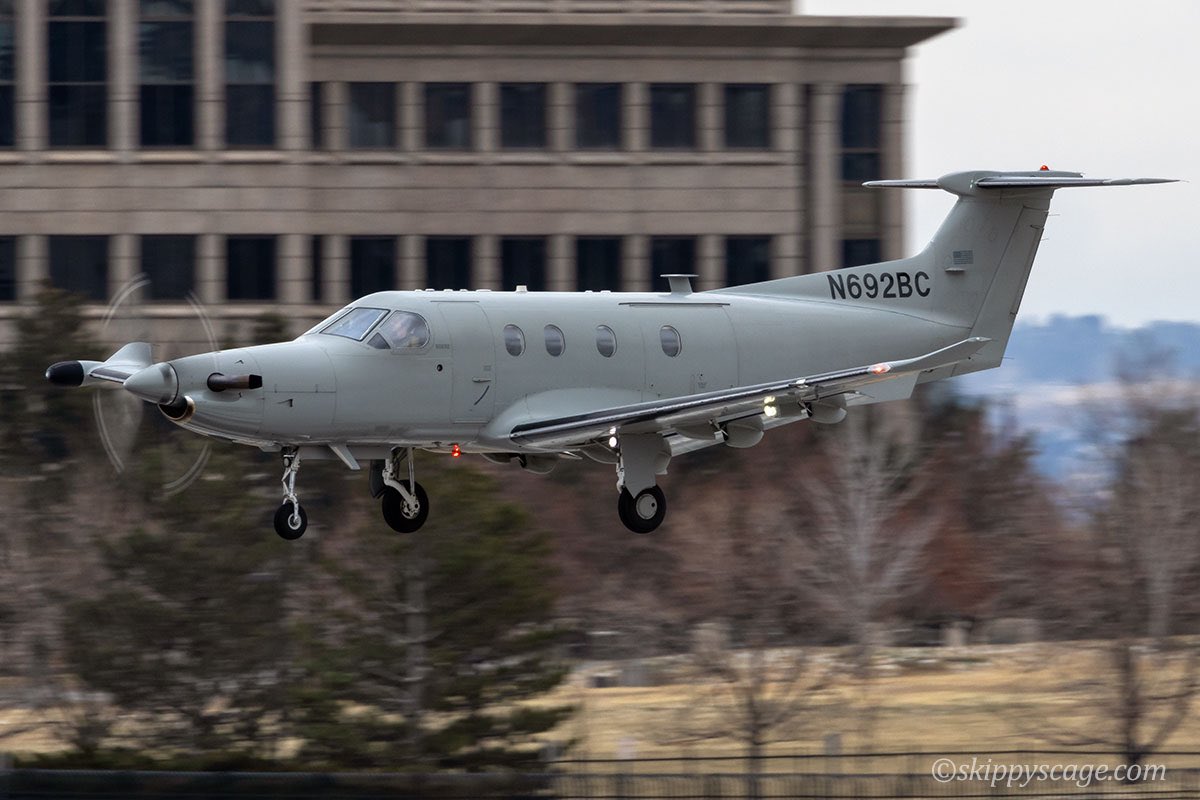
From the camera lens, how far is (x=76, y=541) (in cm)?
5166

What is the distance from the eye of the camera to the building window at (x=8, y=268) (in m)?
59.6

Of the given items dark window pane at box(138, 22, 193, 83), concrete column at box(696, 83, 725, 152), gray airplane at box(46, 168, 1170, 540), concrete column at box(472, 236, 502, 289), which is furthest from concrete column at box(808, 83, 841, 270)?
gray airplane at box(46, 168, 1170, 540)

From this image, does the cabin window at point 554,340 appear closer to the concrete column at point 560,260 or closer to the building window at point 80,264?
the concrete column at point 560,260

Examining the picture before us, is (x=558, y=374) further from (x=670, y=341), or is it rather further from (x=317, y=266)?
(x=317, y=266)

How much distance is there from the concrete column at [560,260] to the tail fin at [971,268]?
33.3 m

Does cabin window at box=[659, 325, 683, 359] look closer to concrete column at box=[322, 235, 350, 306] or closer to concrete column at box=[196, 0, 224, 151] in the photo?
concrete column at box=[322, 235, 350, 306]

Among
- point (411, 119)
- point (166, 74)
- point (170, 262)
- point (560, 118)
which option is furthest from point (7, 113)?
point (560, 118)

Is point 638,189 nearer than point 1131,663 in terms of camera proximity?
No

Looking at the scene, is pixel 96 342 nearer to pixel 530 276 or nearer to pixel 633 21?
pixel 530 276

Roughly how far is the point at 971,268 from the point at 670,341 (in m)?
6.10

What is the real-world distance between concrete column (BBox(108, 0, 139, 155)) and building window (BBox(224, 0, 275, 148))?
3087 mm

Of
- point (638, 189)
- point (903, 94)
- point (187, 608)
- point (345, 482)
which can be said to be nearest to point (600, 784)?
point (187, 608)

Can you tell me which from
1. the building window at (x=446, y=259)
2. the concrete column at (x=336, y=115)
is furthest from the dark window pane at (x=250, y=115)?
the building window at (x=446, y=259)

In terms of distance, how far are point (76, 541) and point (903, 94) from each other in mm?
35151
